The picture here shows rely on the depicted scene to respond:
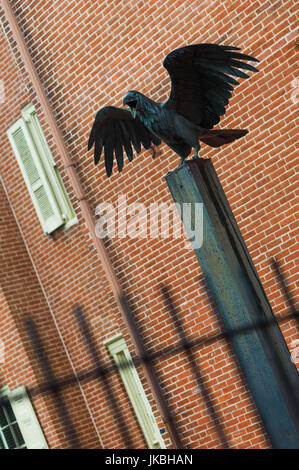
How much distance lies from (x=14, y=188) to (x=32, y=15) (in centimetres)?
236

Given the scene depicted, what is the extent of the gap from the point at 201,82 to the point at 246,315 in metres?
1.52

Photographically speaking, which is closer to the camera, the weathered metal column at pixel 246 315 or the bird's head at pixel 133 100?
the weathered metal column at pixel 246 315

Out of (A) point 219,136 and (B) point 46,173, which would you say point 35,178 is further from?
(A) point 219,136

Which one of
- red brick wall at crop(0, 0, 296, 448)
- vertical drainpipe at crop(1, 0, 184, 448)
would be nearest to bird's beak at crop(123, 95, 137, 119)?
red brick wall at crop(0, 0, 296, 448)

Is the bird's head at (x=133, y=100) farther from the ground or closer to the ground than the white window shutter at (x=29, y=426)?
farther from the ground

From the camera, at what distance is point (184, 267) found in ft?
26.3

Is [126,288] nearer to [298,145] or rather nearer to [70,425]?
[298,145]

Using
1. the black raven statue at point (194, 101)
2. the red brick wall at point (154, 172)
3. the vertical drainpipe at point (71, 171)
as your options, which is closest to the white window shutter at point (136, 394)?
the red brick wall at point (154, 172)

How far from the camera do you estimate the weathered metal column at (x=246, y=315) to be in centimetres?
307

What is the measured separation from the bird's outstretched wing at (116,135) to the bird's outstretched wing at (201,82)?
727mm

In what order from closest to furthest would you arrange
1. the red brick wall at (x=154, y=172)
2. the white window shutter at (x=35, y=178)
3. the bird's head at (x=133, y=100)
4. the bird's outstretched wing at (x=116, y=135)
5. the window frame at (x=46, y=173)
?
the bird's head at (x=133, y=100) < the bird's outstretched wing at (x=116, y=135) < the red brick wall at (x=154, y=172) < the window frame at (x=46, y=173) < the white window shutter at (x=35, y=178)

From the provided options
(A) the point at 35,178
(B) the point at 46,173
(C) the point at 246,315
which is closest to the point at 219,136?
(C) the point at 246,315

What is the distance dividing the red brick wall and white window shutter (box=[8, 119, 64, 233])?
0.19m

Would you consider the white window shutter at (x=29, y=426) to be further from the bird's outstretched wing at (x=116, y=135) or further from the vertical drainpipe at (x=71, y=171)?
the bird's outstretched wing at (x=116, y=135)
